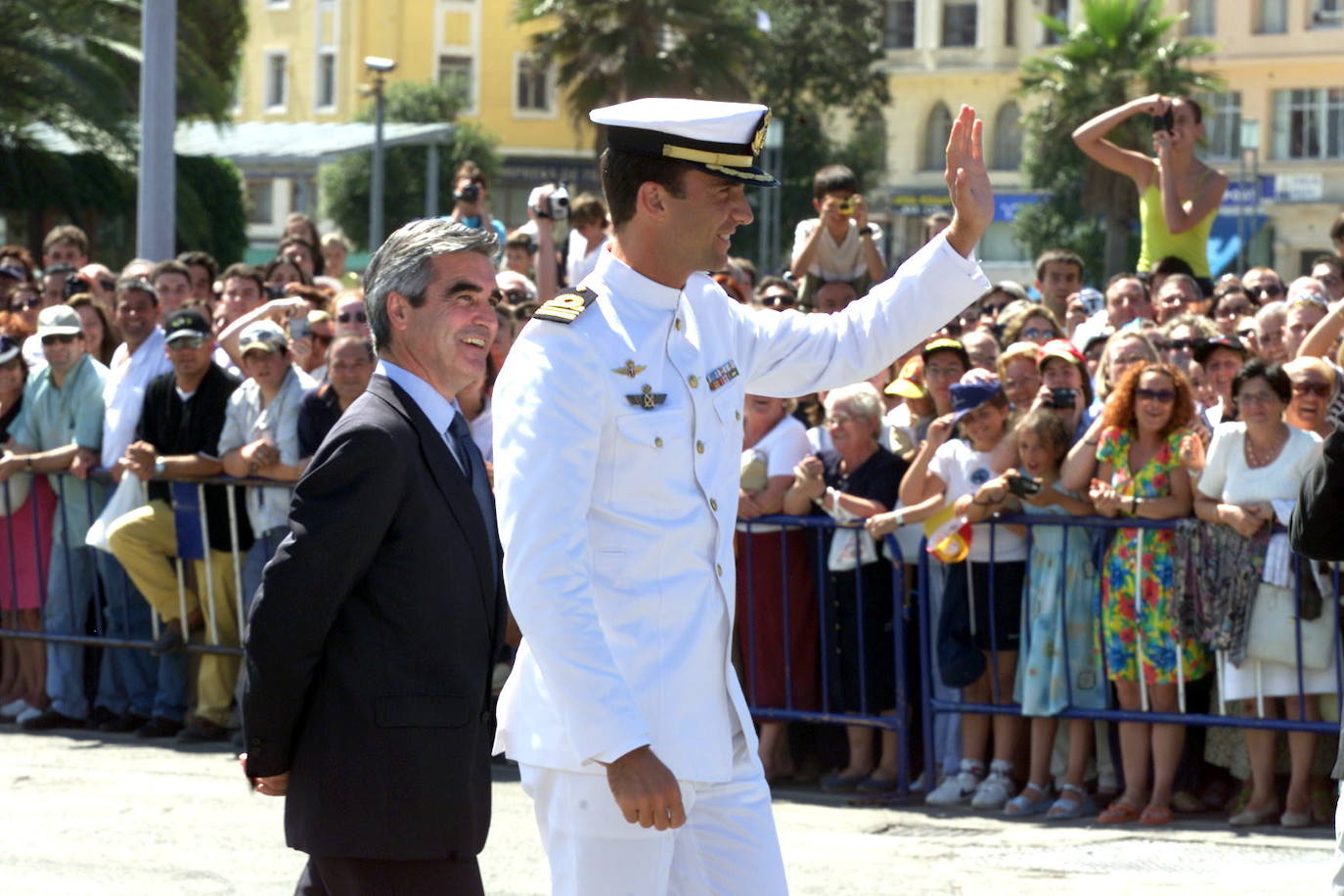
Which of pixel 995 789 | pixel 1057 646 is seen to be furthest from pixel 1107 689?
pixel 995 789

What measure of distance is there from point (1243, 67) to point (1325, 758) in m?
51.6

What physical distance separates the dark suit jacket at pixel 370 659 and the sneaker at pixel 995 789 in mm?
4248

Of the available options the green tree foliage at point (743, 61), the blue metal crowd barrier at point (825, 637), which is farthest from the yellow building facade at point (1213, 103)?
the blue metal crowd barrier at point (825, 637)

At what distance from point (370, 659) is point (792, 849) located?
361cm

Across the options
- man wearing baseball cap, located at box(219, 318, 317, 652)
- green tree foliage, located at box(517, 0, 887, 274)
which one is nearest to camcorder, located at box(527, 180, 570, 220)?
man wearing baseball cap, located at box(219, 318, 317, 652)

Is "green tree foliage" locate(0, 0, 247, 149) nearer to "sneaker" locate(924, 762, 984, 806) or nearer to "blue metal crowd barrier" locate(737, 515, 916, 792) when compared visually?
"blue metal crowd barrier" locate(737, 515, 916, 792)

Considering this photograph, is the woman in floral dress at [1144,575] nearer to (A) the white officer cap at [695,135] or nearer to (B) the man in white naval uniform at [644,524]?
(B) the man in white naval uniform at [644,524]

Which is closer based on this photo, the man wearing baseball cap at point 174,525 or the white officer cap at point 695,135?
the white officer cap at point 695,135

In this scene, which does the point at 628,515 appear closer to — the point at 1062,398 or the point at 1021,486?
the point at 1021,486

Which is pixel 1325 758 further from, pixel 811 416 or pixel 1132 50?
pixel 1132 50

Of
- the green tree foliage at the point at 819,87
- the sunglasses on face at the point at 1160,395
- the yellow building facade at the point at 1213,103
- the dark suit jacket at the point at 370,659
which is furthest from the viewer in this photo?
the yellow building facade at the point at 1213,103

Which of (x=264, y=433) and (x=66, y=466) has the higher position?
(x=264, y=433)

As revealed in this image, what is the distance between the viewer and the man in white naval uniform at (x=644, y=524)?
360cm

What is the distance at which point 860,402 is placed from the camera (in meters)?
8.33
